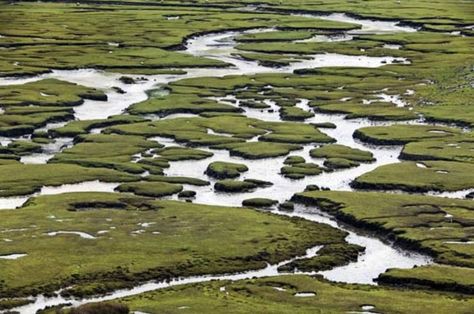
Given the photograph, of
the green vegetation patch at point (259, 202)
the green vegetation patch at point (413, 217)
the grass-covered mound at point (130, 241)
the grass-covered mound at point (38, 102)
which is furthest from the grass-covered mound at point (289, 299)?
the grass-covered mound at point (38, 102)

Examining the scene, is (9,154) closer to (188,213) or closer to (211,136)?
(211,136)

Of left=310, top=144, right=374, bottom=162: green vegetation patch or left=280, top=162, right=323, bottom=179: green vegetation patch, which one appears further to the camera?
left=310, top=144, right=374, bottom=162: green vegetation patch

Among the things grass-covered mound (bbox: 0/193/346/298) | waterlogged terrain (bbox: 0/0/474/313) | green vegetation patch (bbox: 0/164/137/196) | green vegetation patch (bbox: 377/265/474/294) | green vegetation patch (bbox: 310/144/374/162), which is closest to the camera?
waterlogged terrain (bbox: 0/0/474/313)

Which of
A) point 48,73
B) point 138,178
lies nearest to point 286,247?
point 138,178

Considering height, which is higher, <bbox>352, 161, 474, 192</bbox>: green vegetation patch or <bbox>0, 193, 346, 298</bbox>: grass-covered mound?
<bbox>0, 193, 346, 298</bbox>: grass-covered mound

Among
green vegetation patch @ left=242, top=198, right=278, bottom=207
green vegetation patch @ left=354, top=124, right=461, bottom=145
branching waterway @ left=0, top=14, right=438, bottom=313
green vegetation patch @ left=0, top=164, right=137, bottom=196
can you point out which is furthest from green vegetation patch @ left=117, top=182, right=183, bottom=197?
green vegetation patch @ left=354, top=124, right=461, bottom=145

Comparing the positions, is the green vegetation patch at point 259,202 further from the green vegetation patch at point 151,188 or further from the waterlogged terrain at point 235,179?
the green vegetation patch at point 151,188

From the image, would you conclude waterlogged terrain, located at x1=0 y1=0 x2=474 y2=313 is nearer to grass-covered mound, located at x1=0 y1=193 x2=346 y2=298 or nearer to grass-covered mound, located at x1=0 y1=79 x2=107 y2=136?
grass-covered mound, located at x1=0 y1=193 x2=346 y2=298

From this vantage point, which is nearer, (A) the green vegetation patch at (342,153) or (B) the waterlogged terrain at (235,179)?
(B) the waterlogged terrain at (235,179)
